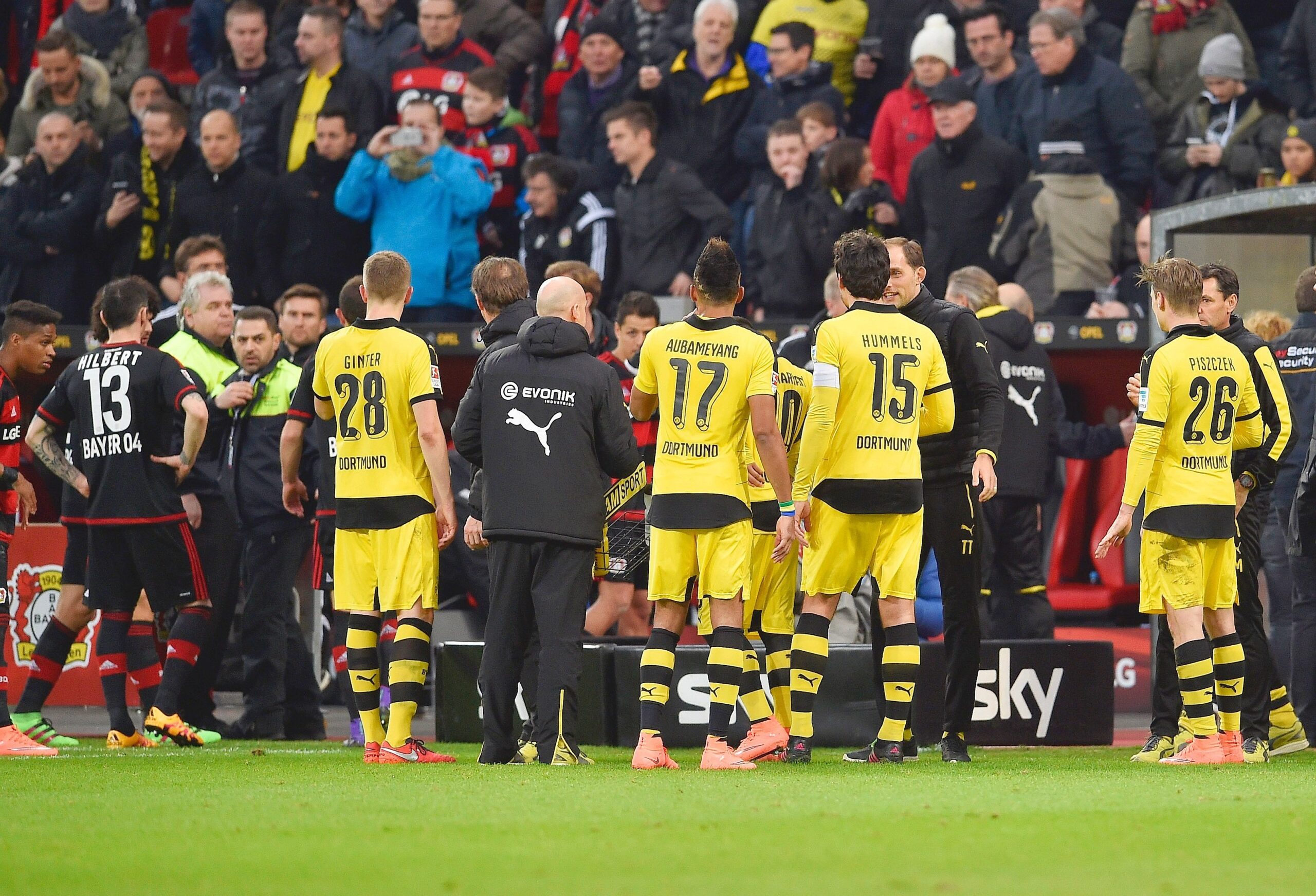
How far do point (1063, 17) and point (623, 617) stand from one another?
5238mm

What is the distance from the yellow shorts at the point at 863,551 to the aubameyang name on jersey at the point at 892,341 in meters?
0.67

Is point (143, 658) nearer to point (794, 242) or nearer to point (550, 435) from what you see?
point (550, 435)

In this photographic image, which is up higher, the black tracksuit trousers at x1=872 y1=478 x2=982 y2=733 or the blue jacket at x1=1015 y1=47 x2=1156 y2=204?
the blue jacket at x1=1015 y1=47 x2=1156 y2=204

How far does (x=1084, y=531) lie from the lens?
12742mm

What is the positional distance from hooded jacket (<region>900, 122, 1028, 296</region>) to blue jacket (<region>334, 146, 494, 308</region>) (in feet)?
10.5

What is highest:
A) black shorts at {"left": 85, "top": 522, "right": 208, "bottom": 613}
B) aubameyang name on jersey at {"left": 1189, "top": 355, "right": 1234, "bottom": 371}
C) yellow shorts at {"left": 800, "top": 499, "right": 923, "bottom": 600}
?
aubameyang name on jersey at {"left": 1189, "top": 355, "right": 1234, "bottom": 371}

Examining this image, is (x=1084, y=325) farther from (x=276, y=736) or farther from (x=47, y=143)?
(x=47, y=143)

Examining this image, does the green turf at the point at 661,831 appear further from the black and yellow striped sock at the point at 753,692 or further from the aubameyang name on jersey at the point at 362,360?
the aubameyang name on jersey at the point at 362,360

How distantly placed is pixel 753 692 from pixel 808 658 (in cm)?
54

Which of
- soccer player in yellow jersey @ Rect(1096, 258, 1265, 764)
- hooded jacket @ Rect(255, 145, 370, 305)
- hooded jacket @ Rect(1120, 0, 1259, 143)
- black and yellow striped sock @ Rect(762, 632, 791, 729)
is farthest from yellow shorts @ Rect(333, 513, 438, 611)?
hooded jacket @ Rect(1120, 0, 1259, 143)

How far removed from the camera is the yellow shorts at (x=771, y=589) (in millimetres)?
7824

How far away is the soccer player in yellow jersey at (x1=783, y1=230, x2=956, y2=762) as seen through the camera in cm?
724

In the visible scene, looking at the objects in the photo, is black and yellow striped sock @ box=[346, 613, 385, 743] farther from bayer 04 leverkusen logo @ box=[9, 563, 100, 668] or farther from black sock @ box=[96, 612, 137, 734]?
bayer 04 leverkusen logo @ box=[9, 563, 100, 668]

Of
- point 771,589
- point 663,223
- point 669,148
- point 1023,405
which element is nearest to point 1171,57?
point 669,148
